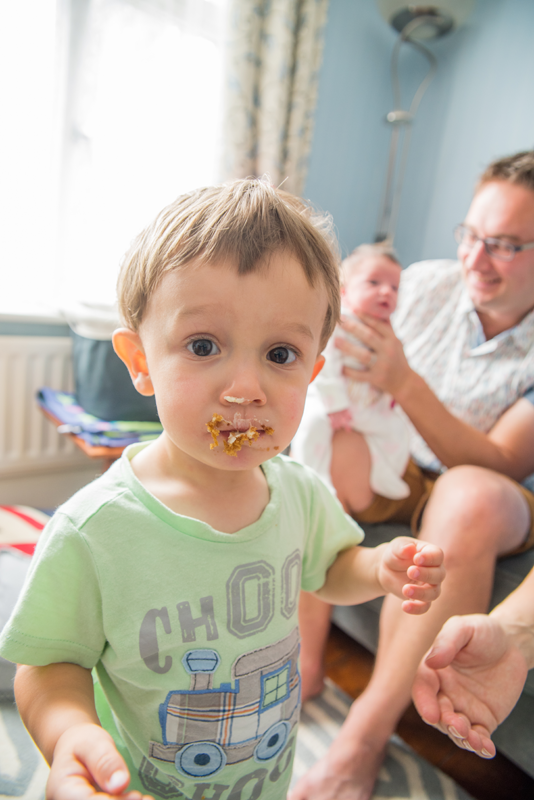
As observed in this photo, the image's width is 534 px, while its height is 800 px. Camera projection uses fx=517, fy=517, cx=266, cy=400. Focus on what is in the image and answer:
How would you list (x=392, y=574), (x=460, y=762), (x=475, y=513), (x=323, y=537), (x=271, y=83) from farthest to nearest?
(x=271, y=83) → (x=460, y=762) → (x=475, y=513) → (x=323, y=537) → (x=392, y=574)

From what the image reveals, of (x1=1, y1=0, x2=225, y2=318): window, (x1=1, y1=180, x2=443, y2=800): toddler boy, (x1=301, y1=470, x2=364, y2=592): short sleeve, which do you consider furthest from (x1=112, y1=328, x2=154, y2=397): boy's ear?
(x1=1, y1=0, x2=225, y2=318): window

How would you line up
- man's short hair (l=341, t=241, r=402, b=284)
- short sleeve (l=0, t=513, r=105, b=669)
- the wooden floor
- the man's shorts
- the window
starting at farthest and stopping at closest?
the window < man's short hair (l=341, t=241, r=402, b=284) < the man's shorts < the wooden floor < short sleeve (l=0, t=513, r=105, b=669)

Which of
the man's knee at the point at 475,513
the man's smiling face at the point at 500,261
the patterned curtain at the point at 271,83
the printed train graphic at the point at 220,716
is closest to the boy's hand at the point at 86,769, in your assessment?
the printed train graphic at the point at 220,716

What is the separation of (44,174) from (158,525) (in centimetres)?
167

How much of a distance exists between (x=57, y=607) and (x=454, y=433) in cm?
90

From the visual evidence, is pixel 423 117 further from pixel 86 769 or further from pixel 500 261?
pixel 86 769

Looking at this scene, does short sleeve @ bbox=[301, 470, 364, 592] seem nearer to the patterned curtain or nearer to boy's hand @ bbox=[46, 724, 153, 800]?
boy's hand @ bbox=[46, 724, 153, 800]

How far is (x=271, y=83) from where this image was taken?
2.00 metres

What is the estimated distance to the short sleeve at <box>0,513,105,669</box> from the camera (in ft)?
1.62

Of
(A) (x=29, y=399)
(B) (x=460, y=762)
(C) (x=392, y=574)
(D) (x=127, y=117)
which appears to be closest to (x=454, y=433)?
(C) (x=392, y=574)

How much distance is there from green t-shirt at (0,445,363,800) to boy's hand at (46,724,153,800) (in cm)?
10

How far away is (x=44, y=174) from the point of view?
5.86 ft

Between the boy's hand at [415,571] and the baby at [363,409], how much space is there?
50cm

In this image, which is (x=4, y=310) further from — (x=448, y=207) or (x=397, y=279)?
(x=448, y=207)
